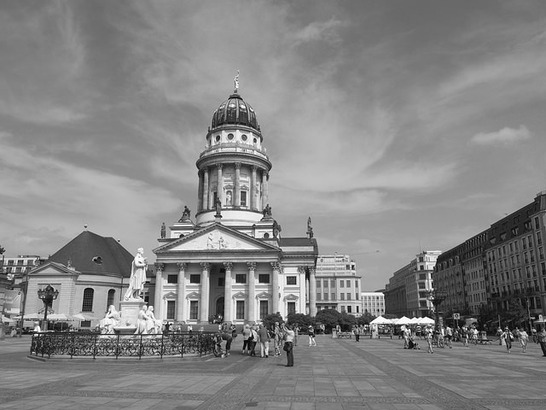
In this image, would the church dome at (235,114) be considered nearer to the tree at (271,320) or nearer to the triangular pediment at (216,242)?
the triangular pediment at (216,242)

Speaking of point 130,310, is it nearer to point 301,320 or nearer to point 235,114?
point 301,320

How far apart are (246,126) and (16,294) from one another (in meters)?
49.6

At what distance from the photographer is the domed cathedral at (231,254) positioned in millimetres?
68312

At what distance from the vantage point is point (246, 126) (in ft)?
283

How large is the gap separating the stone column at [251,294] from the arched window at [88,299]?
25722 mm

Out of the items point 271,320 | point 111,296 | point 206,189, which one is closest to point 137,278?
point 271,320

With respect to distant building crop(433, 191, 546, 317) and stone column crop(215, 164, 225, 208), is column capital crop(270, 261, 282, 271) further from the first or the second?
distant building crop(433, 191, 546, 317)

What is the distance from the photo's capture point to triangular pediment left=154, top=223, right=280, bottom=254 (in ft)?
225

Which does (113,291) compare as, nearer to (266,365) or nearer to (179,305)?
(179,305)

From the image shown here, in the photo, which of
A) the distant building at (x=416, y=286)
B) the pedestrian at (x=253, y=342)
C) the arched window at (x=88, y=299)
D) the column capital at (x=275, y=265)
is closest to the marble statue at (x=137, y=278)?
the pedestrian at (x=253, y=342)

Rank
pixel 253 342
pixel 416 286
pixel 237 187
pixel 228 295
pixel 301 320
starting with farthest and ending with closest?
pixel 416 286, pixel 237 187, pixel 228 295, pixel 301 320, pixel 253 342

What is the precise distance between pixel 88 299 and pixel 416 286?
92.9 m

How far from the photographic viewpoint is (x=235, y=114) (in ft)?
284

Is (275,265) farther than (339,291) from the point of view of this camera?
No
